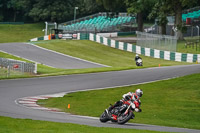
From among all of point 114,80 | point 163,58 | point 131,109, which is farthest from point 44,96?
point 163,58

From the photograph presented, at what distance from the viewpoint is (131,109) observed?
57.2ft

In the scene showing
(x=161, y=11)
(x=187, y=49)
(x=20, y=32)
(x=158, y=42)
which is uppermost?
(x=161, y=11)

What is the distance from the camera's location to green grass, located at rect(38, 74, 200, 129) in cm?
2044

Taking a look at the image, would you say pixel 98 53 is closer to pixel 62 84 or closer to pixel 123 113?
pixel 62 84

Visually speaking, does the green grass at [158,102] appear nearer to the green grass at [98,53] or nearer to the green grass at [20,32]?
the green grass at [98,53]

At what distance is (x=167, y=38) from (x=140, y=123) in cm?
3493

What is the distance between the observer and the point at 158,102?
2389 centimetres

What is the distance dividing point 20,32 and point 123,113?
72.1m

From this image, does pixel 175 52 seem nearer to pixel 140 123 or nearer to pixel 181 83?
pixel 181 83

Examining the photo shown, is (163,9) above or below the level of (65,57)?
above

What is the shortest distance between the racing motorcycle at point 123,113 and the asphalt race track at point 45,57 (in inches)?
1014

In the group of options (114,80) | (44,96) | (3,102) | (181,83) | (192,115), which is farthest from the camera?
(114,80)

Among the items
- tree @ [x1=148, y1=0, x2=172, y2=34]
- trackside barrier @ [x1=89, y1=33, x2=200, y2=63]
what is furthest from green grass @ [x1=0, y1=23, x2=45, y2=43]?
tree @ [x1=148, y1=0, x2=172, y2=34]

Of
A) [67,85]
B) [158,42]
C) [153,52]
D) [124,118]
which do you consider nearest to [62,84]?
[67,85]
